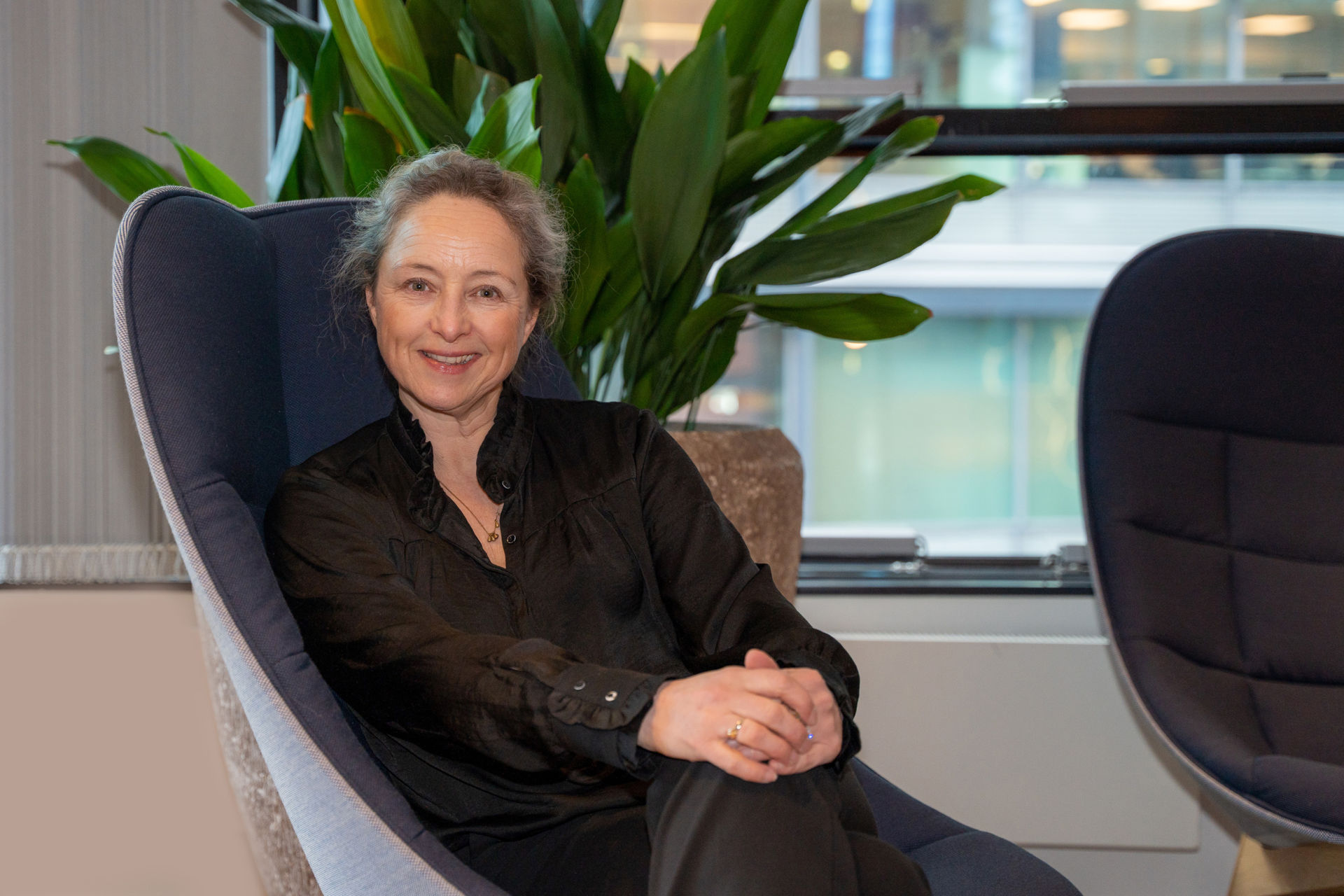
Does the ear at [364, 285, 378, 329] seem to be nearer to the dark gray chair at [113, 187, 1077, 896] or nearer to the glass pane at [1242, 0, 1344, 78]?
the dark gray chair at [113, 187, 1077, 896]

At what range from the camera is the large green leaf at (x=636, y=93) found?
1.66m

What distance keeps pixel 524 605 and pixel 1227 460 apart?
1.19m

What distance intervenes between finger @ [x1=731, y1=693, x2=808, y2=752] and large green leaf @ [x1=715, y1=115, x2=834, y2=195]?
924mm

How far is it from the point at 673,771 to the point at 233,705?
0.82 metres

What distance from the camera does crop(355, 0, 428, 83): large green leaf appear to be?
150 centimetres

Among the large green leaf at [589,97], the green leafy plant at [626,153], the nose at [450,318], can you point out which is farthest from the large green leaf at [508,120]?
the nose at [450,318]

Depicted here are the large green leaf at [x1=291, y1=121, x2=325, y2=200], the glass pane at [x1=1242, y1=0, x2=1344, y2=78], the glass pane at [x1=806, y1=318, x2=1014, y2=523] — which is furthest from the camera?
the glass pane at [x1=806, y1=318, x2=1014, y2=523]

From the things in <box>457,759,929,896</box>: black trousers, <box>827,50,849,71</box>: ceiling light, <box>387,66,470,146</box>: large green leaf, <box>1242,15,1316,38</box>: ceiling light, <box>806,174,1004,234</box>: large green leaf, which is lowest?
<box>457,759,929,896</box>: black trousers

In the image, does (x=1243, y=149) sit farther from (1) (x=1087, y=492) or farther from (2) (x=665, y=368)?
(2) (x=665, y=368)

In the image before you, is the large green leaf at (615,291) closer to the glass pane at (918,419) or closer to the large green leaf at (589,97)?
the large green leaf at (589,97)

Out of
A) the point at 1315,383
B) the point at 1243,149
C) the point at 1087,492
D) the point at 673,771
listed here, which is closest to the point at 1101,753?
the point at 1087,492

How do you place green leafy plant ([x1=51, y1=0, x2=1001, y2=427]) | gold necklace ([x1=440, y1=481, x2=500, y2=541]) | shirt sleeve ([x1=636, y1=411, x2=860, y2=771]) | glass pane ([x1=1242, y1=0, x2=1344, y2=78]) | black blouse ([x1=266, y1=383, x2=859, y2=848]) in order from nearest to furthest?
black blouse ([x1=266, y1=383, x2=859, y2=848]), shirt sleeve ([x1=636, y1=411, x2=860, y2=771]), gold necklace ([x1=440, y1=481, x2=500, y2=541]), green leafy plant ([x1=51, y1=0, x2=1001, y2=427]), glass pane ([x1=1242, y1=0, x2=1344, y2=78])

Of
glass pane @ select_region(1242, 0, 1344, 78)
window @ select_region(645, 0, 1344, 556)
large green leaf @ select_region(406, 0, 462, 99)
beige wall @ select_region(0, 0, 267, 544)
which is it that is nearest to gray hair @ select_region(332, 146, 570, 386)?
large green leaf @ select_region(406, 0, 462, 99)

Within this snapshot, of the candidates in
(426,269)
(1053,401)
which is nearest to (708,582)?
(426,269)
